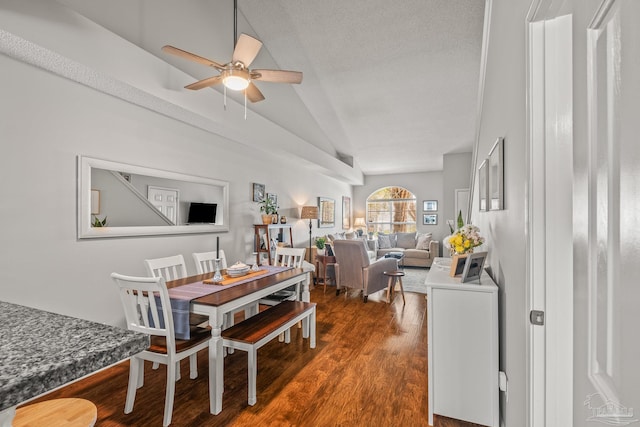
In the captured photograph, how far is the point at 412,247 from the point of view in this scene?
25.8 ft

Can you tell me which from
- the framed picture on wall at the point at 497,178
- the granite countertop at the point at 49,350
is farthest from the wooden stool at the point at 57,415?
the framed picture on wall at the point at 497,178

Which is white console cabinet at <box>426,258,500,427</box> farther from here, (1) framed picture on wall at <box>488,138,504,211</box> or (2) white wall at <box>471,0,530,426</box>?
(1) framed picture on wall at <box>488,138,504,211</box>

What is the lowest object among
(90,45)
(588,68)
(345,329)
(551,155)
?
(345,329)

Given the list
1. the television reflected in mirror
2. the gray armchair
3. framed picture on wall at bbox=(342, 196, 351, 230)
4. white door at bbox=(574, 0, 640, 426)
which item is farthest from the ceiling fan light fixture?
framed picture on wall at bbox=(342, 196, 351, 230)

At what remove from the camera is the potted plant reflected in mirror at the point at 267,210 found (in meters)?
4.66

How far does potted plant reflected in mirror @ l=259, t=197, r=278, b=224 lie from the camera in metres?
4.66

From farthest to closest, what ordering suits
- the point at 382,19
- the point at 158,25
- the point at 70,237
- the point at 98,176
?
the point at 382,19 → the point at 158,25 → the point at 98,176 → the point at 70,237

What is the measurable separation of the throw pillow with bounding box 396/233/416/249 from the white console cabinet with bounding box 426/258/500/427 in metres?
6.20

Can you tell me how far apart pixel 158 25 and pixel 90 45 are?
894 mm

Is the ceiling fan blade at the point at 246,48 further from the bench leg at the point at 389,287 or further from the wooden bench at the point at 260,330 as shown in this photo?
the bench leg at the point at 389,287

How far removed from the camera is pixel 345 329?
3.36 metres

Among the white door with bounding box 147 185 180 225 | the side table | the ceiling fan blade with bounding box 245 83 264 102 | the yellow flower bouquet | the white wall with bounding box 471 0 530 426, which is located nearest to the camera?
the white wall with bounding box 471 0 530 426

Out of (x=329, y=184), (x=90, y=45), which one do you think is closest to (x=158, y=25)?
(x=90, y=45)

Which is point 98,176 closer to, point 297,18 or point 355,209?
Result: point 297,18
